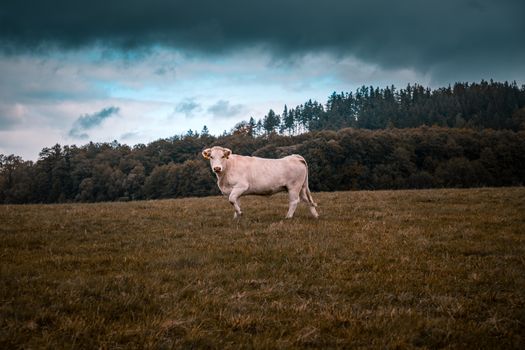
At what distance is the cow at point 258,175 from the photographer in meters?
15.8

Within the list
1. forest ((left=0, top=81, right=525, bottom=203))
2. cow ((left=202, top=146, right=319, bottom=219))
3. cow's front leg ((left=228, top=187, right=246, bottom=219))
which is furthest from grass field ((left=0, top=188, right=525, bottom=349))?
forest ((left=0, top=81, right=525, bottom=203))

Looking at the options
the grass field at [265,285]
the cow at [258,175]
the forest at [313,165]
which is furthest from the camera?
the forest at [313,165]

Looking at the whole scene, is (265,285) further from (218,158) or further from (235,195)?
(218,158)

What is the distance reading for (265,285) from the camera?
7387 millimetres

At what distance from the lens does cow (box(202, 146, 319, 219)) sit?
1583cm

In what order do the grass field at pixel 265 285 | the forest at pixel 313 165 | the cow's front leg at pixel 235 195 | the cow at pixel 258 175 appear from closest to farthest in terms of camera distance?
the grass field at pixel 265 285 → the cow's front leg at pixel 235 195 → the cow at pixel 258 175 → the forest at pixel 313 165

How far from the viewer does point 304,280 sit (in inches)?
305

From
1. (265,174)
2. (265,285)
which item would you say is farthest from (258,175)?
(265,285)

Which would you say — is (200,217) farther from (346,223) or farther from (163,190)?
(163,190)

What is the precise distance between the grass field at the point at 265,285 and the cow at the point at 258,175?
2.09 m

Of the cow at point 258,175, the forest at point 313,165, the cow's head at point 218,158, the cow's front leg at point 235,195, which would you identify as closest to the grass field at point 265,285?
the cow's front leg at point 235,195

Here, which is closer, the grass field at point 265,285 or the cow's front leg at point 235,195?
the grass field at point 265,285

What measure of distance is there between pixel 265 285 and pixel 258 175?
A: 347 inches

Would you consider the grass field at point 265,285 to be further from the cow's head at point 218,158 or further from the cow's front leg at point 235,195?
the cow's head at point 218,158
